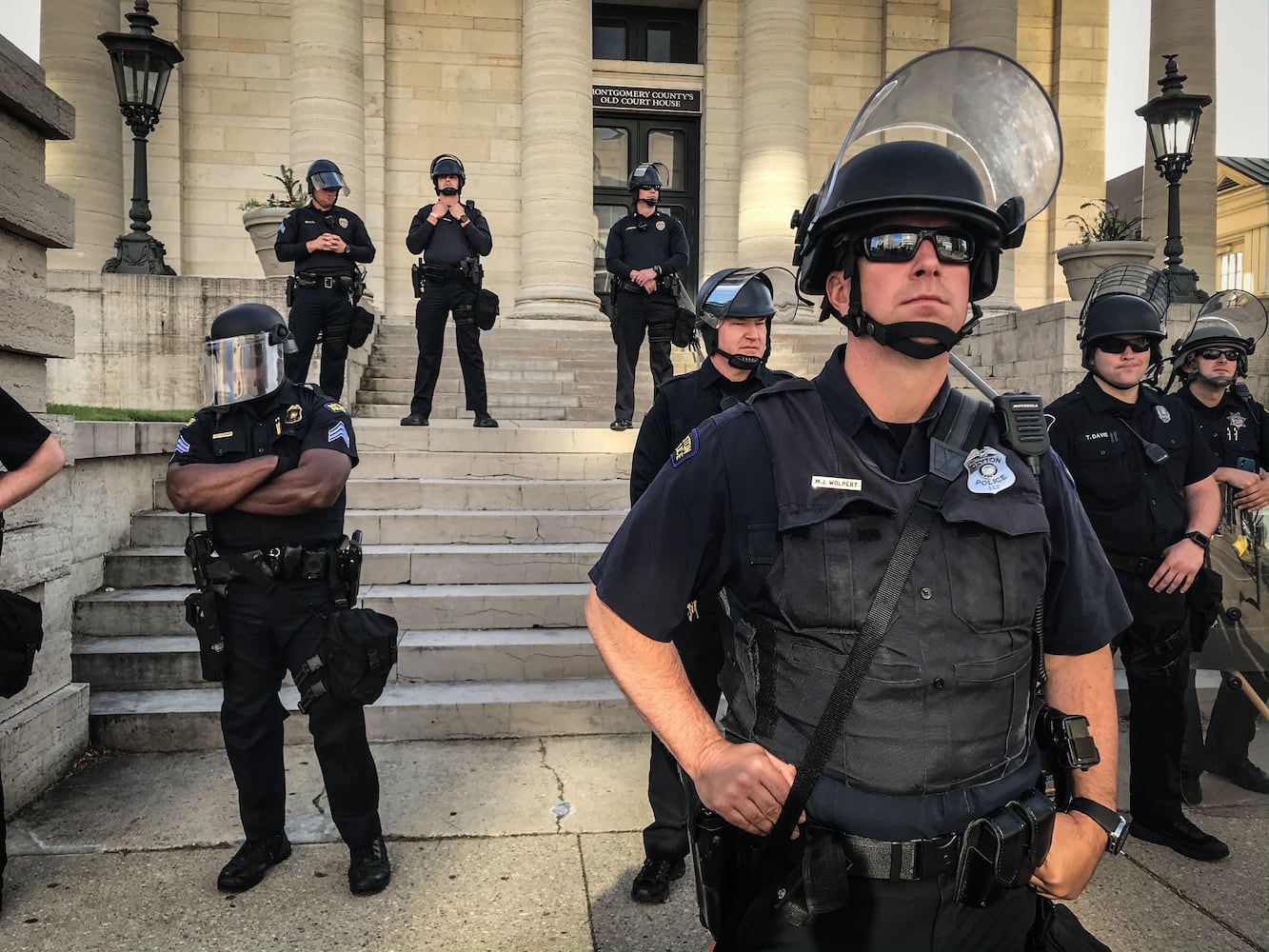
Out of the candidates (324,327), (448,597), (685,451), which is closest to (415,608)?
(448,597)

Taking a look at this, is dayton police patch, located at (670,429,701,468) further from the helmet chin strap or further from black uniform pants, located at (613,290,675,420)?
black uniform pants, located at (613,290,675,420)

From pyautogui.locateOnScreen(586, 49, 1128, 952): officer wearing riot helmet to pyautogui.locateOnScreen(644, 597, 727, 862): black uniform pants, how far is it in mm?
1723

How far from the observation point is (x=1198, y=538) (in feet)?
13.2

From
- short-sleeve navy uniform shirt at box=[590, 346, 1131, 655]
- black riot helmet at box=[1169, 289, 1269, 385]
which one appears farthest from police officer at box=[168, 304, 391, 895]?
black riot helmet at box=[1169, 289, 1269, 385]

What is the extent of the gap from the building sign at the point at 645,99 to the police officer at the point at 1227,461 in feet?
41.6

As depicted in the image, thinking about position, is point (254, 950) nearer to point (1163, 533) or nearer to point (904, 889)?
point (904, 889)

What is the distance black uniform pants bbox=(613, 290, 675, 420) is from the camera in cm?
842

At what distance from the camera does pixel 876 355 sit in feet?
5.84

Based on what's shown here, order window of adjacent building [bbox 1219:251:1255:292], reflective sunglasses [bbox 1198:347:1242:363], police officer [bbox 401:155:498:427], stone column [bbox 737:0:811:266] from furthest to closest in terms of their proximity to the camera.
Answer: window of adjacent building [bbox 1219:251:1255:292] → stone column [bbox 737:0:811:266] → police officer [bbox 401:155:498:427] → reflective sunglasses [bbox 1198:347:1242:363]

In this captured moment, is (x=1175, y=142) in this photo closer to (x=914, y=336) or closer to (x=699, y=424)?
(x=699, y=424)

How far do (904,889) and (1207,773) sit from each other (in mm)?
4015

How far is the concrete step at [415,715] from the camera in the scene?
187 inches

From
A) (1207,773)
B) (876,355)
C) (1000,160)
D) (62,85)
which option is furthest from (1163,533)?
(62,85)

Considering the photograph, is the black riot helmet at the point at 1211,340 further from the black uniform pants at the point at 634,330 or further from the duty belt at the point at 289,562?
the duty belt at the point at 289,562
